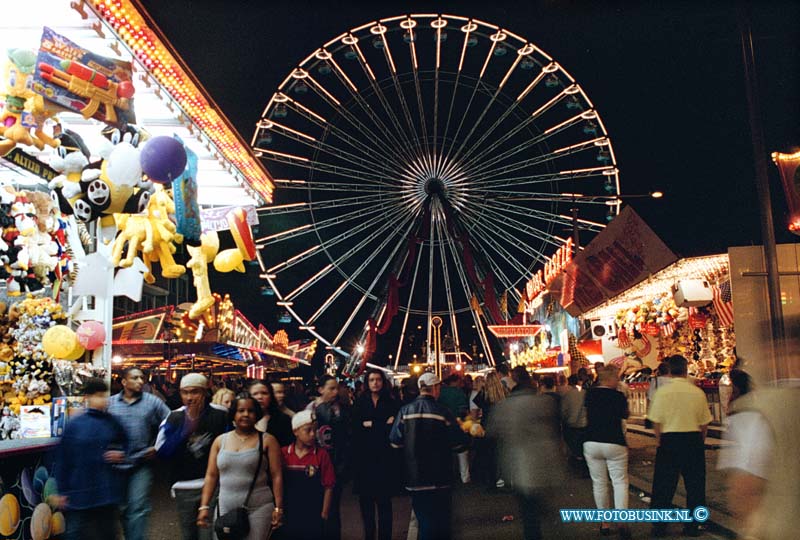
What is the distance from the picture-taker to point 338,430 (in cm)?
777

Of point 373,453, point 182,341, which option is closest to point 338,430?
point 373,453

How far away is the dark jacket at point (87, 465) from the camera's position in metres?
6.00

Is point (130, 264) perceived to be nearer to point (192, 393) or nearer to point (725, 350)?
point (192, 393)

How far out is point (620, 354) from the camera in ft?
79.4

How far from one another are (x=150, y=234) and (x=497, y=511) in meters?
5.33

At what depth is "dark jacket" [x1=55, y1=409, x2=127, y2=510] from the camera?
600cm

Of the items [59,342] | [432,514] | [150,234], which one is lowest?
[432,514]

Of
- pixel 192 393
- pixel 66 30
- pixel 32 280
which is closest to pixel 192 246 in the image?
pixel 32 280

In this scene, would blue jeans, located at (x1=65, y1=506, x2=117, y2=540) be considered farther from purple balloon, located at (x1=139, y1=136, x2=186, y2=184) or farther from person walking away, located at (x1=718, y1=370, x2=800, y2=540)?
person walking away, located at (x1=718, y1=370, x2=800, y2=540)

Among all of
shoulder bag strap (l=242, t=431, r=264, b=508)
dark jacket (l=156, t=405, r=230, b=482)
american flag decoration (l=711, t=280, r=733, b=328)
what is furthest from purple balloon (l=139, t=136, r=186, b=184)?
american flag decoration (l=711, t=280, r=733, b=328)

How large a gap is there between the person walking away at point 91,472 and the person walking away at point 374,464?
2.18 metres

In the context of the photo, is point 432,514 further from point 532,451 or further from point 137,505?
point 137,505

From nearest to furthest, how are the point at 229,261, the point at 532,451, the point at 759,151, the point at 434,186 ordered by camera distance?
the point at 532,451 → the point at 759,151 → the point at 229,261 → the point at 434,186

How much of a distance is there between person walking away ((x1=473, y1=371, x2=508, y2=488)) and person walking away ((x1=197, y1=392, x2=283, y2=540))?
20.9ft
